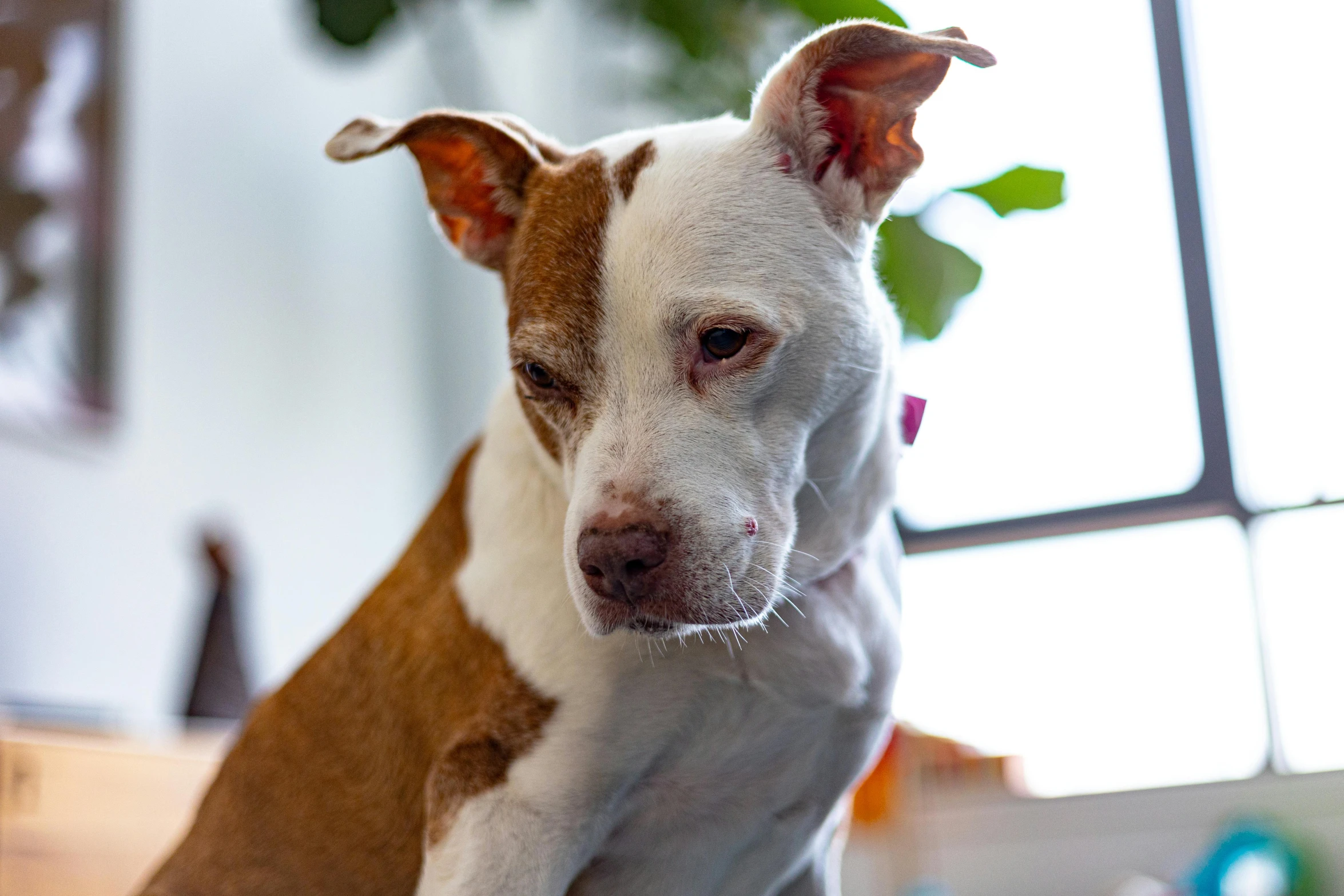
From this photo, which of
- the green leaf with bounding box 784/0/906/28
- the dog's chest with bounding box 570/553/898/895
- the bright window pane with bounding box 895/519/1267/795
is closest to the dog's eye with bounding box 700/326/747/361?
the dog's chest with bounding box 570/553/898/895

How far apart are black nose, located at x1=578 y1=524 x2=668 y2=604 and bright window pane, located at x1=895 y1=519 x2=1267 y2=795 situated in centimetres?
265

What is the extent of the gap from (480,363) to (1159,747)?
282 cm

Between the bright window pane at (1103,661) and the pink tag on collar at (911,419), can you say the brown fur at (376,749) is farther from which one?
the bright window pane at (1103,661)

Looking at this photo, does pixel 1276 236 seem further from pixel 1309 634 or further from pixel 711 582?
pixel 711 582

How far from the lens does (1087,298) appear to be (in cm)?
365

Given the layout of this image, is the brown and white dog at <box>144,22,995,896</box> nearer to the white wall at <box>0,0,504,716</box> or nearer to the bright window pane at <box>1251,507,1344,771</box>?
the white wall at <box>0,0,504,716</box>

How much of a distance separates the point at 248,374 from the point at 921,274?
7.70ft

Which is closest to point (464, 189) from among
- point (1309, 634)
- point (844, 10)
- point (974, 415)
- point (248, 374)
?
point (844, 10)

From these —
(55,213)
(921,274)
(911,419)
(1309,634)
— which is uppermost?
(911,419)

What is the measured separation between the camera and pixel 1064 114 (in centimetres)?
359

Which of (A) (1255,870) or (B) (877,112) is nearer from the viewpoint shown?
(B) (877,112)

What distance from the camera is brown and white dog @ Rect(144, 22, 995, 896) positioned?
1.03 m

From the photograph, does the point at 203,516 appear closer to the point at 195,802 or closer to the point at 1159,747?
the point at 195,802

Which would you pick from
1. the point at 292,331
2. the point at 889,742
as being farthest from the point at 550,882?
the point at 292,331
